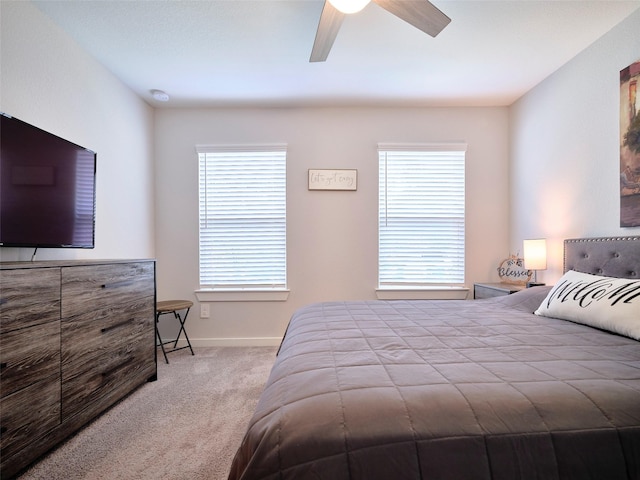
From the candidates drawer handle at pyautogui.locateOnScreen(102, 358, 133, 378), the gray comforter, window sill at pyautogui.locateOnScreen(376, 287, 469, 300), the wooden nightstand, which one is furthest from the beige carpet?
the wooden nightstand

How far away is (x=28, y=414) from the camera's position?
1.39 m

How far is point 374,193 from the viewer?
10.8 feet

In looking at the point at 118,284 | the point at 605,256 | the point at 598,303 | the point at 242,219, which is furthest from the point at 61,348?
the point at 605,256

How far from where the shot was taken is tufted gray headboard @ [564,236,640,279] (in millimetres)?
1846

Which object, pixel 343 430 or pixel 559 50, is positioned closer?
pixel 343 430

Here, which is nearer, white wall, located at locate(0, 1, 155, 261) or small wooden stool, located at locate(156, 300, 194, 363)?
white wall, located at locate(0, 1, 155, 261)

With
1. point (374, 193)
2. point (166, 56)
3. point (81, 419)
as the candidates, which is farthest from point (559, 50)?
point (81, 419)

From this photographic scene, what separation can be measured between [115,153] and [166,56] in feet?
3.10

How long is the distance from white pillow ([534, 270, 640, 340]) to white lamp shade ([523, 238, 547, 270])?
0.68 m

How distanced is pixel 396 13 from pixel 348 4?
0.28m

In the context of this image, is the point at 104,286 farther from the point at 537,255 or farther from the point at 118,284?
the point at 537,255

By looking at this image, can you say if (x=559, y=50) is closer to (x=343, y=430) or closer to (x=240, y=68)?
(x=240, y=68)

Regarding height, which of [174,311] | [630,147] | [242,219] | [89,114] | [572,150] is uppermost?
[89,114]

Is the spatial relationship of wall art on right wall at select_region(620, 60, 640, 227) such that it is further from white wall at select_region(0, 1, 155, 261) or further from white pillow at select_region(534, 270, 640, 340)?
white wall at select_region(0, 1, 155, 261)
